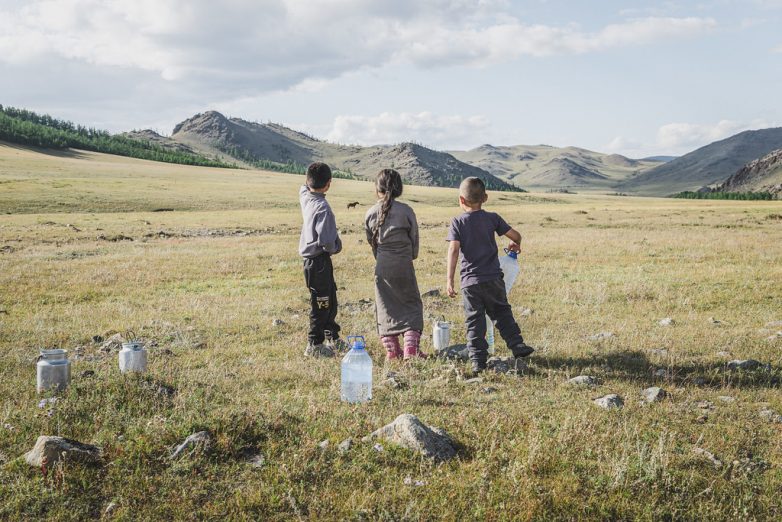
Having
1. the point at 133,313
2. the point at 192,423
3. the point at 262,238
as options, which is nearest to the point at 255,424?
the point at 192,423

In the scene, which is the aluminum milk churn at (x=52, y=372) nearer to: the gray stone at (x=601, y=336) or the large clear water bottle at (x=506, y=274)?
the large clear water bottle at (x=506, y=274)

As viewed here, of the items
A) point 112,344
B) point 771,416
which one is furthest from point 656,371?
point 112,344

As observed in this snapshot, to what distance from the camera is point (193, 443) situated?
205 inches

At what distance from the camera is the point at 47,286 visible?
52.0 ft

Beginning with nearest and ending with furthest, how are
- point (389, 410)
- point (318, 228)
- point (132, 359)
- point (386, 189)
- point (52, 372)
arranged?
point (389, 410) < point (52, 372) < point (132, 359) < point (386, 189) < point (318, 228)

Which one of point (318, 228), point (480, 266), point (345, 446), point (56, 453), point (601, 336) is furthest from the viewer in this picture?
point (601, 336)

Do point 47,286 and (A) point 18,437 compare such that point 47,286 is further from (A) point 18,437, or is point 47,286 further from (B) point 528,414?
(B) point 528,414

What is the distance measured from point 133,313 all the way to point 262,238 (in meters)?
20.5

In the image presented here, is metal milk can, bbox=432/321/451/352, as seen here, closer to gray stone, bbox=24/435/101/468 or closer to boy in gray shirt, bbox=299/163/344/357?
boy in gray shirt, bbox=299/163/344/357

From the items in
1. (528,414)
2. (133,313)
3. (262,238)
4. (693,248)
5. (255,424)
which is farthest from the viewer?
(262,238)

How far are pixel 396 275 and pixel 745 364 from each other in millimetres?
5227

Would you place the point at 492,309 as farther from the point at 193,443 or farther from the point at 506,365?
the point at 193,443

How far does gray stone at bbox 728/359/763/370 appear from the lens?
8.32 metres

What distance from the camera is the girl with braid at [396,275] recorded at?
9.05 meters
